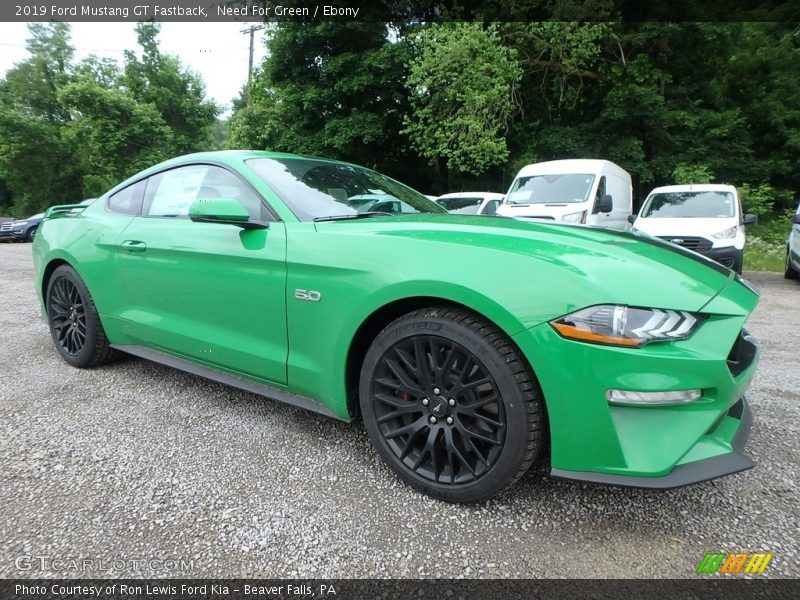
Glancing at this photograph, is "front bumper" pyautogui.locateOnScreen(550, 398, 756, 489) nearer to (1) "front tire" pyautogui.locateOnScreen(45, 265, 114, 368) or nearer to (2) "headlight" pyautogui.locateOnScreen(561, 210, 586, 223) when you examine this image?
(1) "front tire" pyautogui.locateOnScreen(45, 265, 114, 368)

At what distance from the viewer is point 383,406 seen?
1.94 metres

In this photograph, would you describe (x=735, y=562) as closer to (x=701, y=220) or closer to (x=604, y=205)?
(x=604, y=205)

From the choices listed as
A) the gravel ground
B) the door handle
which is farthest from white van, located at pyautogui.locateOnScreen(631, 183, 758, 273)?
the door handle

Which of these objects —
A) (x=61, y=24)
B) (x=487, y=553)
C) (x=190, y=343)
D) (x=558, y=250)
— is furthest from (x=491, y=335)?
(x=61, y=24)

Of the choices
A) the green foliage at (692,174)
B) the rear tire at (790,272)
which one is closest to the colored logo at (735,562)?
the rear tire at (790,272)

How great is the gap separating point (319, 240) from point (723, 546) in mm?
1859

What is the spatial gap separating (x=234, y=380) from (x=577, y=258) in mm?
1731

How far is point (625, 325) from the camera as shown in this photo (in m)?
1.49

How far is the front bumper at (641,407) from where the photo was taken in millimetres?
1470

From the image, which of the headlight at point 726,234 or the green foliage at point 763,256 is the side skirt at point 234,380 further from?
the green foliage at point 763,256

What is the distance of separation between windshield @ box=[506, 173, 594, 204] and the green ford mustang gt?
643 cm

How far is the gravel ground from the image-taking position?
1540 millimetres

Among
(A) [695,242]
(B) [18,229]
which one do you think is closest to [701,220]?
(A) [695,242]

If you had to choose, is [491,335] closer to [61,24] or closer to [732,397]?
[732,397]
